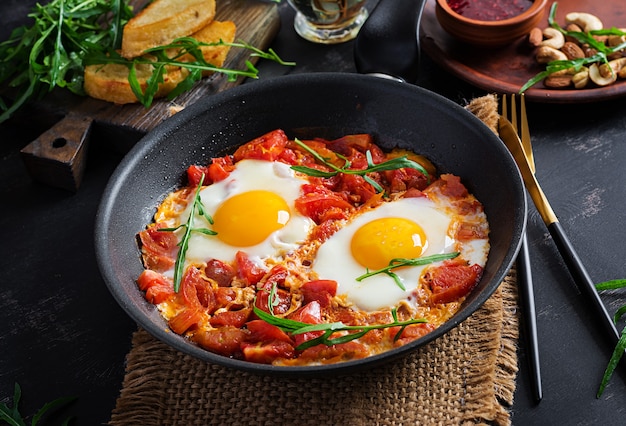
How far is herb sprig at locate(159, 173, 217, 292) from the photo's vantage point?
308cm

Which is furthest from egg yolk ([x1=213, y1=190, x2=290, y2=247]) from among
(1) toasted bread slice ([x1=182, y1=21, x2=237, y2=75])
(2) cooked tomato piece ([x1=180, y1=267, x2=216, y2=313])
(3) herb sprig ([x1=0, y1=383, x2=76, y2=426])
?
(1) toasted bread slice ([x1=182, y1=21, x2=237, y2=75])

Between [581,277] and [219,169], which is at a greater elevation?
[219,169]

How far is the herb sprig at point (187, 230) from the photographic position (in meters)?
3.08

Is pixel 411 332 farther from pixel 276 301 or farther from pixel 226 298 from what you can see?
pixel 226 298

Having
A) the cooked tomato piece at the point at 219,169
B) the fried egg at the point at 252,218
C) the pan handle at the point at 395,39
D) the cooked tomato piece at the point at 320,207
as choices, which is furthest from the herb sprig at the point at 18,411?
the pan handle at the point at 395,39

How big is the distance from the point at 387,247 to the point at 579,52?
1988 millimetres

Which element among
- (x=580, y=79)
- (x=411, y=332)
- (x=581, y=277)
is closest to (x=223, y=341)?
(x=411, y=332)

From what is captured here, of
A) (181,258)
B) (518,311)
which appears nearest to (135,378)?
(181,258)

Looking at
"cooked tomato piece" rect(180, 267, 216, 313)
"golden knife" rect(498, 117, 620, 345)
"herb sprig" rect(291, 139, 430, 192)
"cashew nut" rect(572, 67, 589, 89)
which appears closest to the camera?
"cooked tomato piece" rect(180, 267, 216, 313)

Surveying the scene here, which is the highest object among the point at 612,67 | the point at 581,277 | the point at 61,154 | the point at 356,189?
the point at 612,67

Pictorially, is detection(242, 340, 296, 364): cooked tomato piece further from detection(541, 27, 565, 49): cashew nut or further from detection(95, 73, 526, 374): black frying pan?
detection(541, 27, 565, 49): cashew nut

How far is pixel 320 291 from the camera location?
2.97 metres

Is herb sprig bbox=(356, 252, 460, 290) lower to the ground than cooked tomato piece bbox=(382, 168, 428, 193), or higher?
higher

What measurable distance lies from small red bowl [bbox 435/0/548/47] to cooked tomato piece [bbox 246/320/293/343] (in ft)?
7.53
